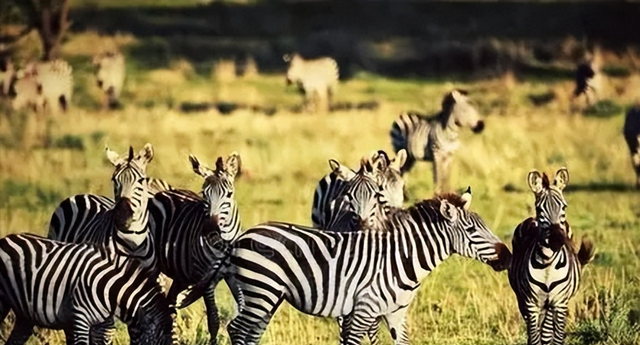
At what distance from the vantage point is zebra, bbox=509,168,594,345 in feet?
26.0

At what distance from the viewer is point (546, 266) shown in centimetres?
798

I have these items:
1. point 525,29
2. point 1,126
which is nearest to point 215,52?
point 1,126

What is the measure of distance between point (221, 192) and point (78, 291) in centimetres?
97

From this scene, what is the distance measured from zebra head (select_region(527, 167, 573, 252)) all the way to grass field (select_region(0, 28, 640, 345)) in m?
0.96

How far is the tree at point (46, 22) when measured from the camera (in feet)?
32.2

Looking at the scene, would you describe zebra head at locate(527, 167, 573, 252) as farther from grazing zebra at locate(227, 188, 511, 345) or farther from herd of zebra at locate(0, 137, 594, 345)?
grazing zebra at locate(227, 188, 511, 345)

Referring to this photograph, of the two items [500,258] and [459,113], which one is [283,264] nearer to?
[500,258]

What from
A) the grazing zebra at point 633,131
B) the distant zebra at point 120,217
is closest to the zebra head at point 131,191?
the distant zebra at point 120,217

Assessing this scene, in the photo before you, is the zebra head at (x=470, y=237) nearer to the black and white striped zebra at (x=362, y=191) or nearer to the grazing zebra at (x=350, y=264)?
the grazing zebra at (x=350, y=264)

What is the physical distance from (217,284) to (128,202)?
0.83 meters

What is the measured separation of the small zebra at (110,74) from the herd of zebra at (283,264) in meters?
1.65

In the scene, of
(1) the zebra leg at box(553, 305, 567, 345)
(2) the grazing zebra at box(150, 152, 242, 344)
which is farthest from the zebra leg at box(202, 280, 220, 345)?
(1) the zebra leg at box(553, 305, 567, 345)

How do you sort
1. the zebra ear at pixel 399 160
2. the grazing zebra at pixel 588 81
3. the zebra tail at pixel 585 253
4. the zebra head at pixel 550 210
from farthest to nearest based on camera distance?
the grazing zebra at pixel 588 81
the zebra ear at pixel 399 160
the zebra tail at pixel 585 253
the zebra head at pixel 550 210

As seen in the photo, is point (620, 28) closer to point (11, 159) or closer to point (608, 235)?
point (608, 235)
